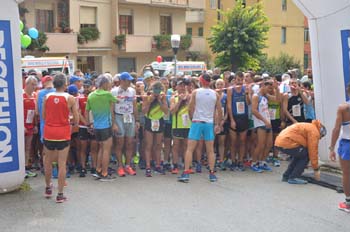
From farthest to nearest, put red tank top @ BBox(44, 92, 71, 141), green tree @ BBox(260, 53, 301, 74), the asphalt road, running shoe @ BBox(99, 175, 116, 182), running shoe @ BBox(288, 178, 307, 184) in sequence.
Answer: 1. green tree @ BBox(260, 53, 301, 74)
2. running shoe @ BBox(99, 175, 116, 182)
3. running shoe @ BBox(288, 178, 307, 184)
4. red tank top @ BBox(44, 92, 71, 141)
5. the asphalt road

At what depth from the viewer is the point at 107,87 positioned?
898 cm

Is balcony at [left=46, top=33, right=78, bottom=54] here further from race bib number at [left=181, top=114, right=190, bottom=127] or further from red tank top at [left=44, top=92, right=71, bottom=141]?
red tank top at [left=44, top=92, right=71, bottom=141]

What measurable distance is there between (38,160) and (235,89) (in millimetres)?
4003

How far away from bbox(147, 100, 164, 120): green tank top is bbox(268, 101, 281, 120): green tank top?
7.51 ft

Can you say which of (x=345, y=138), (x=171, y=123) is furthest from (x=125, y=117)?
(x=345, y=138)

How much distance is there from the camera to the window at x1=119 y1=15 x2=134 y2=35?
37.4 meters

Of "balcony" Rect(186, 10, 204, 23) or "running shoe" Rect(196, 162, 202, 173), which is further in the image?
"balcony" Rect(186, 10, 204, 23)

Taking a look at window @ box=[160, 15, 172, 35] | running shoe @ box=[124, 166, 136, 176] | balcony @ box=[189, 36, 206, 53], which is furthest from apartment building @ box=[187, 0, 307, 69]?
running shoe @ box=[124, 166, 136, 176]

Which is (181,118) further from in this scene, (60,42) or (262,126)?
(60,42)

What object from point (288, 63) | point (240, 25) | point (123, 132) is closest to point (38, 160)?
point (123, 132)

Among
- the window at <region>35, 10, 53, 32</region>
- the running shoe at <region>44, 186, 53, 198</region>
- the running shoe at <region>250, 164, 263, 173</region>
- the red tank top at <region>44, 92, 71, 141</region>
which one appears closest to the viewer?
the red tank top at <region>44, 92, 71, 141</region>

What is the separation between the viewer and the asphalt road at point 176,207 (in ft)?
21.4

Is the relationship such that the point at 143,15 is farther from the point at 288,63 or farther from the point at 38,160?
the point at 38,160

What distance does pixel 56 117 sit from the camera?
24.6 ft
